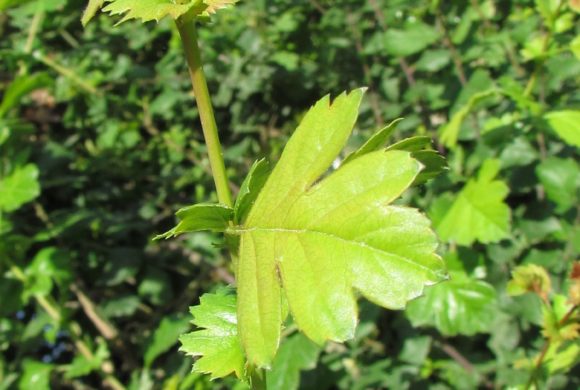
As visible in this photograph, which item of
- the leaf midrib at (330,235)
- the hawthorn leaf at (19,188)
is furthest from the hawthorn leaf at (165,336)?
the leaf midrib at (330,235)

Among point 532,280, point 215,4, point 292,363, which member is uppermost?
point 215,4

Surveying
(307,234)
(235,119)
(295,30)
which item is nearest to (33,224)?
(235,119)

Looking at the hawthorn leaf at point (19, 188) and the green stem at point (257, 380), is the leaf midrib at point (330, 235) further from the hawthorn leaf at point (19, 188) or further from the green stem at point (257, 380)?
the hawthorn leaf at point (19, 188)

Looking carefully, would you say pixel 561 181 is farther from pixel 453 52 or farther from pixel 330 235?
pixel 330 235

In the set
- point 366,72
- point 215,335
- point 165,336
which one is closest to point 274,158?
point 366,72

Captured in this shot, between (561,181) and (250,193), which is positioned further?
(561,181)

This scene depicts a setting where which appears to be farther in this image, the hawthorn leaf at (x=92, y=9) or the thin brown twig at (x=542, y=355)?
the thin brown twig at (x=542, y=355)

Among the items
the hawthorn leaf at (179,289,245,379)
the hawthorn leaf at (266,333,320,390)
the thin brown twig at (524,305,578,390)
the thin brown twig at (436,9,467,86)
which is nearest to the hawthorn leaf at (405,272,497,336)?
the hawthorn leaf at (266,333,320,390)
